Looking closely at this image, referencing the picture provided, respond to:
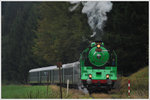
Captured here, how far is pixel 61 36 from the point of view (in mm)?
16406

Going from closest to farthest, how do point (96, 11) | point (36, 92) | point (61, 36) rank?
point (36, 92)
point (61, 36)
point (96, 11)

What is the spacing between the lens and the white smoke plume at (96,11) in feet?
53.8

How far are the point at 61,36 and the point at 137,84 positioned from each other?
4.13 meters

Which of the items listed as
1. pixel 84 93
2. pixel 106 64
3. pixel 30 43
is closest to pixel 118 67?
pixel 106 64

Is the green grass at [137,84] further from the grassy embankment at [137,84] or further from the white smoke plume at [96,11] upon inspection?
the white smoke plume at [96,11]

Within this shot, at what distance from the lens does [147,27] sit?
16609 millimetres

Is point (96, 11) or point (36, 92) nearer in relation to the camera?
point (36, 92)

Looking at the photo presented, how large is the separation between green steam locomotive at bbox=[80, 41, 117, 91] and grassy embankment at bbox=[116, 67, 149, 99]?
0.71 meters

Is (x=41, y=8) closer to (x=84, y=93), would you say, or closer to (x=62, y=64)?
(x=62, y=64)

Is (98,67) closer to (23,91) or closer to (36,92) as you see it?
(36,92)

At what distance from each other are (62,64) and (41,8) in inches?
122

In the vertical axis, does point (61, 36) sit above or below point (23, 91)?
above

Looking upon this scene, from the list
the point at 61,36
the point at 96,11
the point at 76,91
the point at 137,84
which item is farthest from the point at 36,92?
the point at 96,11

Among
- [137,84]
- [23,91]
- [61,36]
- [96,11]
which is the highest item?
[96,11]
